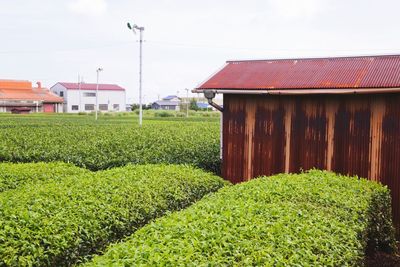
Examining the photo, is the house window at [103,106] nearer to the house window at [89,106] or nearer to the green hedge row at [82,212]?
the house window at [89,106]

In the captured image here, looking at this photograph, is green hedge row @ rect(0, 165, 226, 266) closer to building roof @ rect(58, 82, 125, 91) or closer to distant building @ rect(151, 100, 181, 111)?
building roof @ rect(58, 82, 125, 91)

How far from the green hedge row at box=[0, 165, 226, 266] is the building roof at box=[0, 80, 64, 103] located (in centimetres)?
6471

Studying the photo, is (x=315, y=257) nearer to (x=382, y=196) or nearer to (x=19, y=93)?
(x=382, y=196)

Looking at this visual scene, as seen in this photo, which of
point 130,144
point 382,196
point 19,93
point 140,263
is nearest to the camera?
point 140,263

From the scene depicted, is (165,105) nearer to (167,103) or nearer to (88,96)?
(167,103)

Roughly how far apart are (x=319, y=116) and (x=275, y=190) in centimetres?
350

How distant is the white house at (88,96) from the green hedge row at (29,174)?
224ft

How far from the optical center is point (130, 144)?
14.6m

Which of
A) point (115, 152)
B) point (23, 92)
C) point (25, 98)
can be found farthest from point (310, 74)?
point (23, 92)

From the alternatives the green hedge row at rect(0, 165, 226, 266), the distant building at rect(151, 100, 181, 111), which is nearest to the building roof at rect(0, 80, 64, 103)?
the distant building at rect(151, 100, 181, 111)

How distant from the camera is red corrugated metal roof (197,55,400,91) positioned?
8735 mm

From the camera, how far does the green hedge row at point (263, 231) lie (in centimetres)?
380

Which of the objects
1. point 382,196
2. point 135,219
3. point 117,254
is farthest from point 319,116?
point 117,254

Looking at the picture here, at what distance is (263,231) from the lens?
14.4 ft
